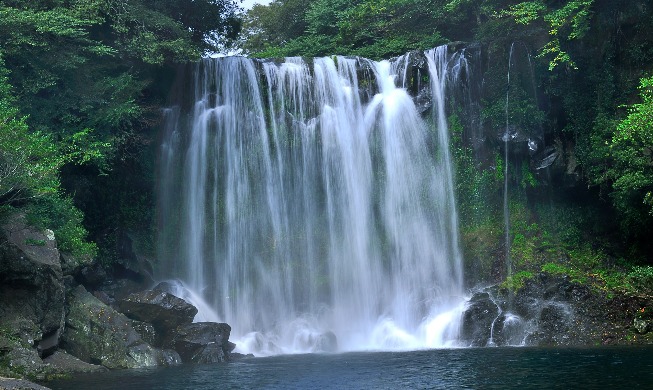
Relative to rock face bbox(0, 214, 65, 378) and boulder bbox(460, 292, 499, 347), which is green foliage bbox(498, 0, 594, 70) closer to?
boulder bbox(460, 292, 499, 347)

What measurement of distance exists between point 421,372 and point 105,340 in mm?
8132

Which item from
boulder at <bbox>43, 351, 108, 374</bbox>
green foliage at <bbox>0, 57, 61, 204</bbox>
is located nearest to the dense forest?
green foliage at <bbox>0, 57, 61, 204</bbox>

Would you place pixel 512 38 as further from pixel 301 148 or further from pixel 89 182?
pixel 89 182

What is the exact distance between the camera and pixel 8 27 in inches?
788

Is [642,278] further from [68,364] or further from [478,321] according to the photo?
[68,364]

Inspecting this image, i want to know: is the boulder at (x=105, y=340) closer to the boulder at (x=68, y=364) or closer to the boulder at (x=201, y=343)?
the boulder at (x=201, y=343)

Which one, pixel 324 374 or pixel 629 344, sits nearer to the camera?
pixel 324 374

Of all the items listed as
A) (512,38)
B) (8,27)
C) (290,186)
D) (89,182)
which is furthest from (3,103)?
(512,38)

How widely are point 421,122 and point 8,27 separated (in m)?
14.1

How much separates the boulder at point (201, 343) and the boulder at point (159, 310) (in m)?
0.30

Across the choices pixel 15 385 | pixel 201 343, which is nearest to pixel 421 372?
pixel 201 343

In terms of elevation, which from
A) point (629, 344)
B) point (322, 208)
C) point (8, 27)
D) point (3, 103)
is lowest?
point (629, 344)

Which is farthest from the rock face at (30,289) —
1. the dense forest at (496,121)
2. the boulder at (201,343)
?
the boulder at (201,343)

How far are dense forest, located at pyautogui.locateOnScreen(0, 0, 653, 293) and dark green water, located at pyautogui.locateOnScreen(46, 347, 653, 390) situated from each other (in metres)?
4.51
